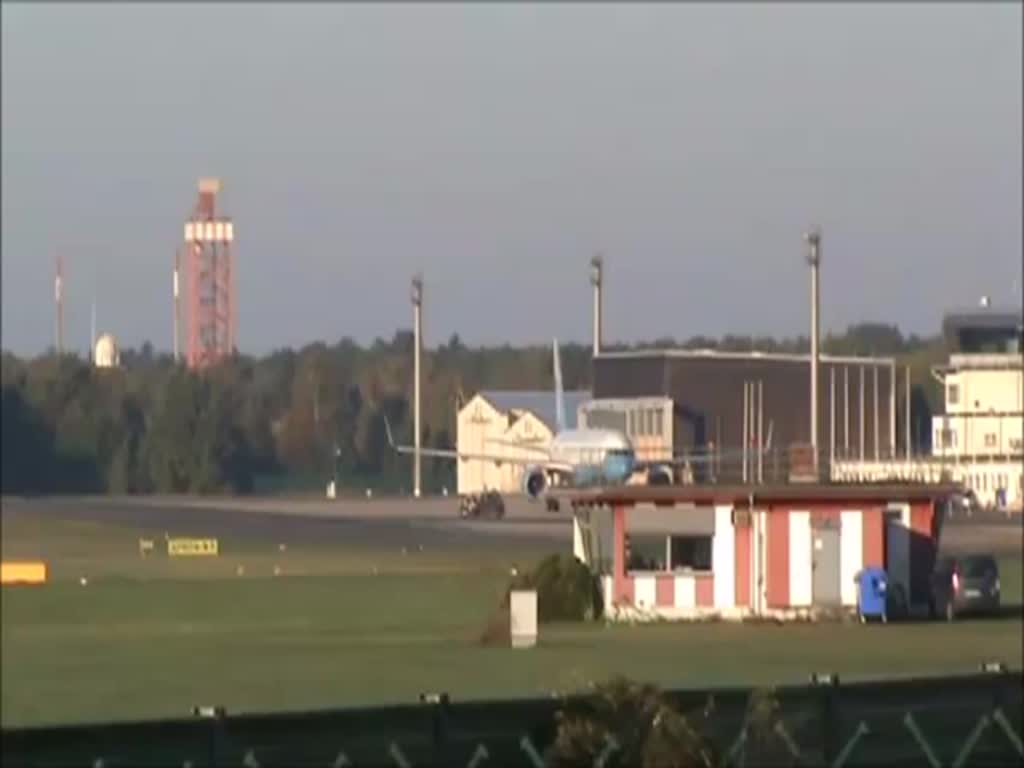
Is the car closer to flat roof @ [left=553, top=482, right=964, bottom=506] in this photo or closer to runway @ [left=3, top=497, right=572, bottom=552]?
flat roof @ [left=553, top=482, right=964, bottom=506]

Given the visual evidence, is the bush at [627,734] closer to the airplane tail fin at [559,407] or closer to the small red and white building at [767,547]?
the small red and white building at [767,547]

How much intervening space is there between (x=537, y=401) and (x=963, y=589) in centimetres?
4769

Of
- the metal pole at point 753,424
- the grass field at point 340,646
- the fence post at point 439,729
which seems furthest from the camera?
the metal pole at point 753,424

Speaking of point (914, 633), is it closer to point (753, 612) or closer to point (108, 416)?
point (753, 612)

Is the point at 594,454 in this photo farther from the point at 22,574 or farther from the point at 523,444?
the point at 22,574

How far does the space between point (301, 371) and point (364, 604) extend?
34.8 meters

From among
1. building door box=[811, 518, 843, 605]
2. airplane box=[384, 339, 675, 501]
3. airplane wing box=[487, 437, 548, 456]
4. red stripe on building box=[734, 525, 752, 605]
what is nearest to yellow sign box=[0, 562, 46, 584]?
airplane box=[384, 339, 675, 501]

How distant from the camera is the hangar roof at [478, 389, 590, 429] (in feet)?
291

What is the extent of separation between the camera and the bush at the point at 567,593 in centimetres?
4650

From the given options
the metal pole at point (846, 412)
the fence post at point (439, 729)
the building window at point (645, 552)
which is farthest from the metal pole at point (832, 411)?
the fence post at point (439, 729)

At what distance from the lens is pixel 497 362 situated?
305 feet

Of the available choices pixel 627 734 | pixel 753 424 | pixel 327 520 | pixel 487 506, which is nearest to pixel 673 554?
pixel 627 734

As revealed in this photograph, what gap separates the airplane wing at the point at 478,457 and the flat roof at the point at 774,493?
2901 cm

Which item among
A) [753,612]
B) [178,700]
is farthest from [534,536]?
[178,700]
